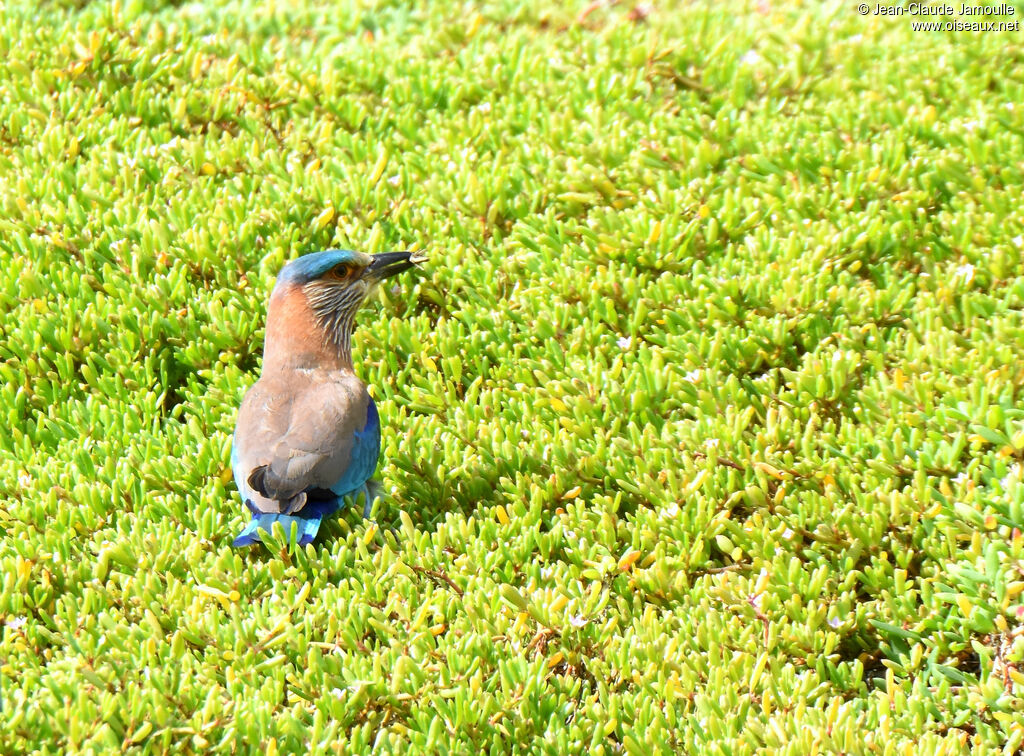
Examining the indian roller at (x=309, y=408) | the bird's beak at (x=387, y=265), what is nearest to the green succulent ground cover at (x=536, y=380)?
the indian roller at (x=309, y=408)

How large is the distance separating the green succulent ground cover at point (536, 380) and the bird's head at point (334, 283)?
348mm

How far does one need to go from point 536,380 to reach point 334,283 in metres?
1.05

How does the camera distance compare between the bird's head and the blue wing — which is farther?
→ the bird's head

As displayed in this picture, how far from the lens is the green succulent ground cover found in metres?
4.45

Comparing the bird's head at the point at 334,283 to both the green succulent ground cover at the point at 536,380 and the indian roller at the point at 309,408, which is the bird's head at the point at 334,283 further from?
the green succulent ground cover at the point at 536,380

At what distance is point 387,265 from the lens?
6062mm

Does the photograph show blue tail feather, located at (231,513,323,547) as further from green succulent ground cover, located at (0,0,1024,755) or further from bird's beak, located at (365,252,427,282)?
bird's beak, located at (365,252,427,282)

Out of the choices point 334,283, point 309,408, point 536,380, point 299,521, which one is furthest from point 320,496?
point 536,380

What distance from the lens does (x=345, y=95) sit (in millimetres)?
7738

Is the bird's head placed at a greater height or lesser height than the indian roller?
greater

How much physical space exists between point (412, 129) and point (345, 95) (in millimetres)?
532

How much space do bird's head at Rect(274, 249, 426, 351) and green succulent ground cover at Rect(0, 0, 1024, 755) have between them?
348 mm

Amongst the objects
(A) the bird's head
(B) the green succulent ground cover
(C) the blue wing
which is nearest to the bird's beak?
(A) the bird's head

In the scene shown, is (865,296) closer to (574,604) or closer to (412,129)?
(574,604)
